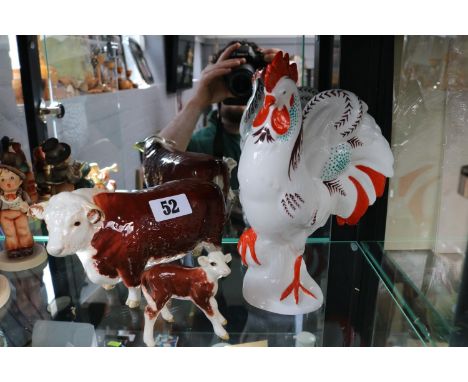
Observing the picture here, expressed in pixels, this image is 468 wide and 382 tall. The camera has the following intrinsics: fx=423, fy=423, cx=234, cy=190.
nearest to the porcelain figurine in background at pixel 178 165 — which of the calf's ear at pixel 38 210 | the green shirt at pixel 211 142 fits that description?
the green shirt at pixel 211 142

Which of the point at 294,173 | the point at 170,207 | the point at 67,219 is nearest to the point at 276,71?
the point at 294,173

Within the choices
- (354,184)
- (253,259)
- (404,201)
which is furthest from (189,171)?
(404,201)

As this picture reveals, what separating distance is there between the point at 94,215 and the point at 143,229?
0.33ft

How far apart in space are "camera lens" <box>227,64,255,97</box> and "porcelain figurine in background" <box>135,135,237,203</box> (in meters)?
0.22

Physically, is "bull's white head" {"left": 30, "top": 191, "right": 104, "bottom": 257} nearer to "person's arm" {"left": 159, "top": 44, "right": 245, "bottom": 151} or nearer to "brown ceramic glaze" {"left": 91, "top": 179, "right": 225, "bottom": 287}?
"brown ceramic glaze" {"left": 91, "top": 179, "right": 225, "bottom": 287}

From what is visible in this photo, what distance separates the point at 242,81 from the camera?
1123 millimetres

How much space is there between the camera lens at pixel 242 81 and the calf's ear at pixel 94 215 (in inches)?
21.7

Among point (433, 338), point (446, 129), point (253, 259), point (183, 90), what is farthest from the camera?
point (183, 90)

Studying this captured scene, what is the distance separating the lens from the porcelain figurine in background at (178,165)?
39.1 inches

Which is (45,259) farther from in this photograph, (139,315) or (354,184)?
(354,184)

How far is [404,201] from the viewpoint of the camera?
1.07 metres

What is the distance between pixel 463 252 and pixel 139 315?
0.61 m

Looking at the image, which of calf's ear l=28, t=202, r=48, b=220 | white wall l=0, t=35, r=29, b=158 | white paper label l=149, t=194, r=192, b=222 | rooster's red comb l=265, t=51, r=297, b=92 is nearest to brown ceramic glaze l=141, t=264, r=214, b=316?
white paper label l=149, t=194, r=192, b=222

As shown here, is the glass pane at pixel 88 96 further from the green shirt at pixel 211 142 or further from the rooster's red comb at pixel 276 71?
the rooster's red comb at pixel 276 71
